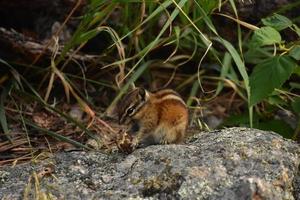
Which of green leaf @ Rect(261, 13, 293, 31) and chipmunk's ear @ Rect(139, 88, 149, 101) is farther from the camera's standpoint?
chipmunk's ear @ Rect(139, 88, 149, 101)

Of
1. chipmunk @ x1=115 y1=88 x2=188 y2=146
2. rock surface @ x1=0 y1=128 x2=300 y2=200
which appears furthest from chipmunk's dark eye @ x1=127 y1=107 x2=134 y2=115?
rock surface @ x1=0 y1=128 x2=300 y2=200

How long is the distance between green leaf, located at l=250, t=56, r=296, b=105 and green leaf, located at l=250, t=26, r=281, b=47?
12 cm

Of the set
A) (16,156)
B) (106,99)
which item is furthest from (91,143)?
(106,99)

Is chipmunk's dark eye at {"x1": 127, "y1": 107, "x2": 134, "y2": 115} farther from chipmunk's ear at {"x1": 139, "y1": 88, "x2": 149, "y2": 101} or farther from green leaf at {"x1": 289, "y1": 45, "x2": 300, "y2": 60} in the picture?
green leaf at {"x1": 289, "y1": 45, "x2": 300, "y2": 60}

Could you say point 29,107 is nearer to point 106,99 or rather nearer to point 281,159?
point 106,99

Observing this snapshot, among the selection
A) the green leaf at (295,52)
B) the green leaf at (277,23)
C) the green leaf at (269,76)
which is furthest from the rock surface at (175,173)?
the green leaf at (277,23)

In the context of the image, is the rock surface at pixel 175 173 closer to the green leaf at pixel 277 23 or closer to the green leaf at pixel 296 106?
the green leaf at pixel 296 106

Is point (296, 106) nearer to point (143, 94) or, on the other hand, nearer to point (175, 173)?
point (143, 94)

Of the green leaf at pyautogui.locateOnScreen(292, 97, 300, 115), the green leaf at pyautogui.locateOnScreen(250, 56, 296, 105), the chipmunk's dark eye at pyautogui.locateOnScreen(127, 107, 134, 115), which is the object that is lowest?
the green leaf at pyautogui.locateOnScreen(292, 97, 300, 115)

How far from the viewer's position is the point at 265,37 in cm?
335

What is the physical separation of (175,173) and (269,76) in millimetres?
795

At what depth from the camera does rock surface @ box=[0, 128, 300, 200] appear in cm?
289

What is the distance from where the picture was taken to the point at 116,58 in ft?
16.0

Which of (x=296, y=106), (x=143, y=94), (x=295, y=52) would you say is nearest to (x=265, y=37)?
(x=295, y=52)
